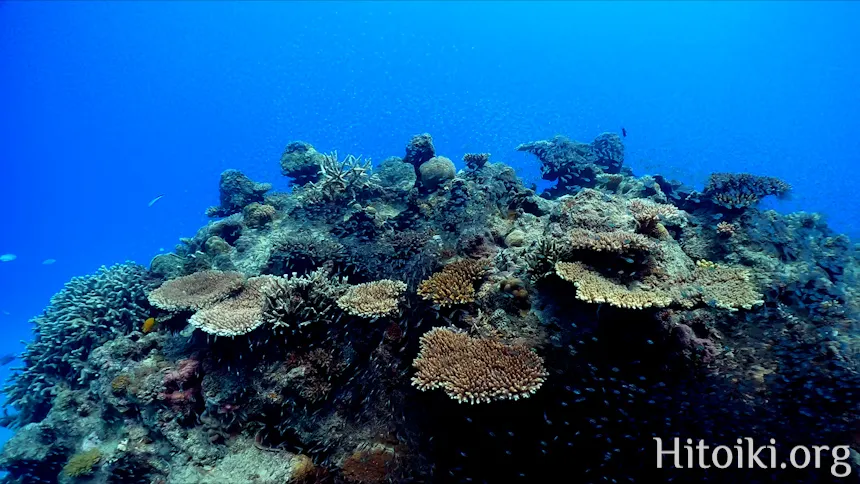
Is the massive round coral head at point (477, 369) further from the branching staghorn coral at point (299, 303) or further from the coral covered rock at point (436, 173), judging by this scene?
the coral covered rock at point (436, 173)

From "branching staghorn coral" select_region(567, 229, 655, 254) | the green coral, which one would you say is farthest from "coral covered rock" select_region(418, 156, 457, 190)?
the green coral

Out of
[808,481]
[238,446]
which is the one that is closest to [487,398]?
[808,481]

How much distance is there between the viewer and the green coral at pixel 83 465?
7734 mm

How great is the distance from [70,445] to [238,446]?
5.55 m

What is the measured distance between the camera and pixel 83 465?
776cm

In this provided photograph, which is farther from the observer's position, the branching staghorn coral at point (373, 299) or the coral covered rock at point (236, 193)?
the coral covered rock at point (236, 193)

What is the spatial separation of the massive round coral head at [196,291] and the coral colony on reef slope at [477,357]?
6 centimetres

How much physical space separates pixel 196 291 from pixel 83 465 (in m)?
3.72

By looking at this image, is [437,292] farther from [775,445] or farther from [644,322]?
[775,445]

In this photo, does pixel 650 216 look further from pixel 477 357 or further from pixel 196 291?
pixel 196 291

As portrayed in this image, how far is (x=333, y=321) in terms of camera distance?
6930 millimetres

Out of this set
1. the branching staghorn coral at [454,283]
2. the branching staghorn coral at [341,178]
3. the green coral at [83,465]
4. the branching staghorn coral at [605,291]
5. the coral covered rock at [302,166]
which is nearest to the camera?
the branching staghorn coral at [605,291]

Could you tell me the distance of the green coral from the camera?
773cm

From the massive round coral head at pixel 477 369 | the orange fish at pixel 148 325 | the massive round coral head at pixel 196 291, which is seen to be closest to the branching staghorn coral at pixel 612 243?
the massive round coral head at pixel 477 369
